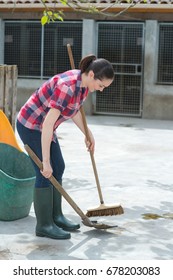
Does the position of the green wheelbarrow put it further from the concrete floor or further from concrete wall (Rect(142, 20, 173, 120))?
concrete wall (Rect(142, 20, 173, 120))

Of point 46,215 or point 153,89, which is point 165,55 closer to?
point 153,89

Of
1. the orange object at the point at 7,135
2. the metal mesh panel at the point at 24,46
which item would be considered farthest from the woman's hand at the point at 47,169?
the metal mesh panel at the point at 24,46

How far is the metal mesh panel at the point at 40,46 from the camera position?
15.4 metres

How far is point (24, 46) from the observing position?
51.5 feet

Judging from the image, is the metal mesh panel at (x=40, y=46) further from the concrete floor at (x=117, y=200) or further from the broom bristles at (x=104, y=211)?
the broom bristles at (x=104, y=211)

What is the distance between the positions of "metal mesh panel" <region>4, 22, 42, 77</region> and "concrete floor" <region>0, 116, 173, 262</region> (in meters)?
4.46

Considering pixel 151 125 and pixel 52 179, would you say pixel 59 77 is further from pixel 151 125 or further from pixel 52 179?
pixel 151 125

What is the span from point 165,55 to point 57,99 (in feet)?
34.8

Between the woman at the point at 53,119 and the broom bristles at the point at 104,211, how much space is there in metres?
0.18

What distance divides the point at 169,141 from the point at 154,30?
14.2 feet

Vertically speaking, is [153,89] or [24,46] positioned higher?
[24,46]

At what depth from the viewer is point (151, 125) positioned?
13.5m

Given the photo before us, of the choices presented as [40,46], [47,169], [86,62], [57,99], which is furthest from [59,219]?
[40,46]
